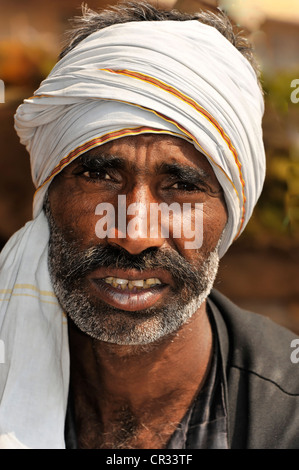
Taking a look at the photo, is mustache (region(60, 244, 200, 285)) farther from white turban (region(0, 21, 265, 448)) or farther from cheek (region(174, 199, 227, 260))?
white turban (region(0, 21, 265, 448))

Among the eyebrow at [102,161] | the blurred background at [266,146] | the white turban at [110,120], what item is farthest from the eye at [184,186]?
the blurred background at [266,146]

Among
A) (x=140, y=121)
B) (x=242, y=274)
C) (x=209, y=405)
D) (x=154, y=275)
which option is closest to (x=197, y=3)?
(x=140, y=121)

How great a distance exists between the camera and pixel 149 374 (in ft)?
9.41

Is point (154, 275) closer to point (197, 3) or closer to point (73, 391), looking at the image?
point (73, 391)

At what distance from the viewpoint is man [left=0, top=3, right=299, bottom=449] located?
8.38 ft

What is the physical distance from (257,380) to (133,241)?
0.89 meters

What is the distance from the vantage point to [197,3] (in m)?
3.10

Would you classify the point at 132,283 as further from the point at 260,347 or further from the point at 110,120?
the point at 260,347

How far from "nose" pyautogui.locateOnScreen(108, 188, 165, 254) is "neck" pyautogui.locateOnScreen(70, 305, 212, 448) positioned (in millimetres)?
533

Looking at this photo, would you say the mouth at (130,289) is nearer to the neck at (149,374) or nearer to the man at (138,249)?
the man at (138,249)

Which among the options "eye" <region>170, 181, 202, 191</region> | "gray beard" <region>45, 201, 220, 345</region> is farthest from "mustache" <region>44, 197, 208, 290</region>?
"eye" <region>170, 181, 202, 191</region>

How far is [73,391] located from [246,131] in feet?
4.62

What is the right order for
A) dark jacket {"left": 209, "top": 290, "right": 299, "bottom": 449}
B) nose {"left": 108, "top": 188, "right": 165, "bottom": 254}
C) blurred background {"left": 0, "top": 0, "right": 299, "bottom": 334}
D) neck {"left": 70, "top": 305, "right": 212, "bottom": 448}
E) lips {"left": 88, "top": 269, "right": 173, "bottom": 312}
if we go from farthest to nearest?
blurred background {"left": 0, "top": 0, "right": 299, "bottom": 334} < neck {"left": 70, "top": 305, "right": 212, "bottom": 448} < dark jacket {"left": 209, "top": 290, "right": 299, "bottom": 449} < lips {"left": 88, "top": 269, "right": 173, "bottom": 312} < nose {"left": 108, "top": 188, "right": 165, "bottom": 254}
